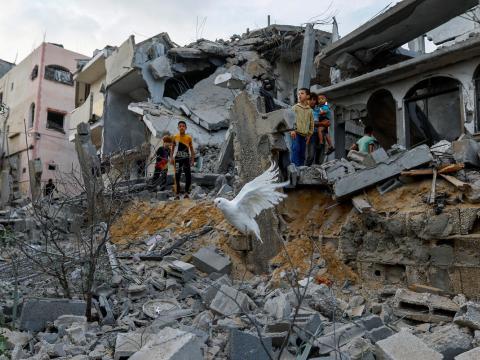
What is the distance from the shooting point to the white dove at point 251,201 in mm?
5293

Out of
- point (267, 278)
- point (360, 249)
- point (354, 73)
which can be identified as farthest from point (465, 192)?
point (354, 73)

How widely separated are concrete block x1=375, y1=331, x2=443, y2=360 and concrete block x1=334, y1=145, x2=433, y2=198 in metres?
3.22

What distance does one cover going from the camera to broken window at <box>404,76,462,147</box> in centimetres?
1118

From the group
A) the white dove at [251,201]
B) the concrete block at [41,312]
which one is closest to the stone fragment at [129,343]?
the concrete block at [41,312]

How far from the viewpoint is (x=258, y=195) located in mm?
5391

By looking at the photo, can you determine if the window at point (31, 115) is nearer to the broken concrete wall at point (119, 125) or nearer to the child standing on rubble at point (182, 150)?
the broken concrete wall at point (119, 125)

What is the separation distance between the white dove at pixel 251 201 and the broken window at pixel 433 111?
7128 mm

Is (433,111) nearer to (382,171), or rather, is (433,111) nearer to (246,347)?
(382,171)

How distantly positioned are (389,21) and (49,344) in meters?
10.9

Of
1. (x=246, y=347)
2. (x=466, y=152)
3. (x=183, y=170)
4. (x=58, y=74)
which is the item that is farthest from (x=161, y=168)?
(x=58, y=74)

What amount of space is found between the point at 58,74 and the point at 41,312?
2536 centimetres

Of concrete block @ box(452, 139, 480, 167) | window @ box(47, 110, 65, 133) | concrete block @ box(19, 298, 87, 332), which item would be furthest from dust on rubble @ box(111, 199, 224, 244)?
window @ box(47, 110, 65, 133)

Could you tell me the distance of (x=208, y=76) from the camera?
19047 mm

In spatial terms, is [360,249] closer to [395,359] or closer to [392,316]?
[392,316]
